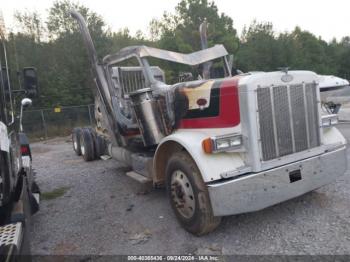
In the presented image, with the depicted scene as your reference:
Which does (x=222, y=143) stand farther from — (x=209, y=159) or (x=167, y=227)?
(x=167, y=227)

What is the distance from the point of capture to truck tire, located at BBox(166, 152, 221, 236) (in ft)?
10.6

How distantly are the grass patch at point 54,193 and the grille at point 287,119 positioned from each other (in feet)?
13.4

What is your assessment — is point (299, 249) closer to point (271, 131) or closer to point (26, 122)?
point (271, 131)

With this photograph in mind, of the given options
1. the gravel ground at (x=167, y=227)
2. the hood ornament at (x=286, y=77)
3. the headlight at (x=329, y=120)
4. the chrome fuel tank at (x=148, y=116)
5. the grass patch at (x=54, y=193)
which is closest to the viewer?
the gravel ground at (x=167, y=227)

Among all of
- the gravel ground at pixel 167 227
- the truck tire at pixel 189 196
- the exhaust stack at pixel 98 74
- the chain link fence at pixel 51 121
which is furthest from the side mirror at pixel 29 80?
the chain link fence at pixel 51 121

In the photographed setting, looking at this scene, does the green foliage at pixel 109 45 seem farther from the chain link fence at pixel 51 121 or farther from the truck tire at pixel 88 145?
the truck tire at pixel 88 145

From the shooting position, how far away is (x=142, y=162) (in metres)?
4.64

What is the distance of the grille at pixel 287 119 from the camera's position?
3.24 meters

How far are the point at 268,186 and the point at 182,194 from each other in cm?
99

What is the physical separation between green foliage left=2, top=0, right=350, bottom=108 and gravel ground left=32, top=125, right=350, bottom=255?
93.4 inches

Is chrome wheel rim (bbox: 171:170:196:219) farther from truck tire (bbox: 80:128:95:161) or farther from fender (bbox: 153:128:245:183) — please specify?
truck tire (bbox: 80:128:95:161)

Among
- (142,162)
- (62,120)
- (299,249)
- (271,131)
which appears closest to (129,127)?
(142,162)

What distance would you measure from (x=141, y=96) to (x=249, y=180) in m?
2.20

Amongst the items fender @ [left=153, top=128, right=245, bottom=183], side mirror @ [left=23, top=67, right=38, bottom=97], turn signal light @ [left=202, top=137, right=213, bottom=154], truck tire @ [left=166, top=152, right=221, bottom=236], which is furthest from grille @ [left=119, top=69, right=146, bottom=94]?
turn signal light @ [left=202, top=137, right=213, bottom=154]
